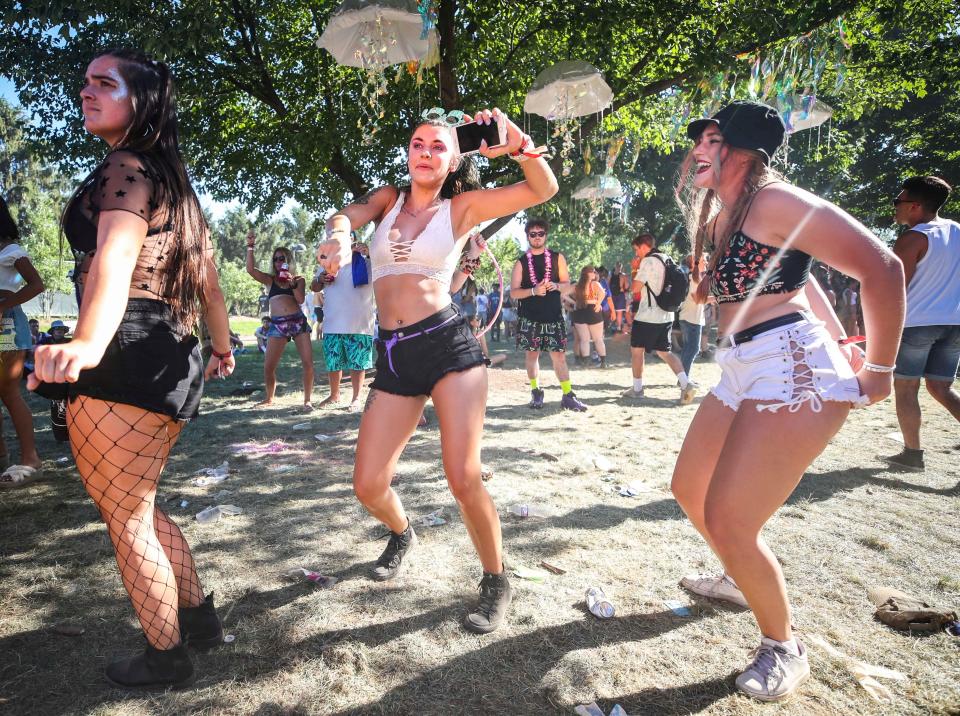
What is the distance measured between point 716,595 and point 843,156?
2201cm

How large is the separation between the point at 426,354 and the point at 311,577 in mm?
1476

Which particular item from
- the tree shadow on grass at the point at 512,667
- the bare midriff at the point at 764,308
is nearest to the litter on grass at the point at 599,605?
the tree shadow on grass at the point at 512,667

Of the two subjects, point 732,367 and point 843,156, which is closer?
point 732,367

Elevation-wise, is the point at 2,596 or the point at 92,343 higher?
the point at 92,343

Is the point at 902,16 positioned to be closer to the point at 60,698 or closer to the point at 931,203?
the point at 931,203

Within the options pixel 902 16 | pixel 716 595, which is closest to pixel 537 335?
pixel 716 595

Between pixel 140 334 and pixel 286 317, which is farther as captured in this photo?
pixel 286 317

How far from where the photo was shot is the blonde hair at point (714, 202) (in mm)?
2146

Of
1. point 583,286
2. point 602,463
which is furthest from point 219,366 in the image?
point 583,286

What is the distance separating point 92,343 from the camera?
1592 millimetres

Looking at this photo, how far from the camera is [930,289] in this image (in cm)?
464

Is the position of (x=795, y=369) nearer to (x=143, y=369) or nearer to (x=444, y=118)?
(x=444, y=118)

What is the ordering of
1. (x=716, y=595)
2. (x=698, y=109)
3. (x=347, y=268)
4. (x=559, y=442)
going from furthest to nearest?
(x=698, y=109), (x=347, y=268), (x=559, y=442), (x=716, y=595)

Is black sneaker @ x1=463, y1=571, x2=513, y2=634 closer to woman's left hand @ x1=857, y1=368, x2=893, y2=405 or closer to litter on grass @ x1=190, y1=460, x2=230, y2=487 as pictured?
woman's left hand @ x1=857, y1=368, x2=893, y2=405
